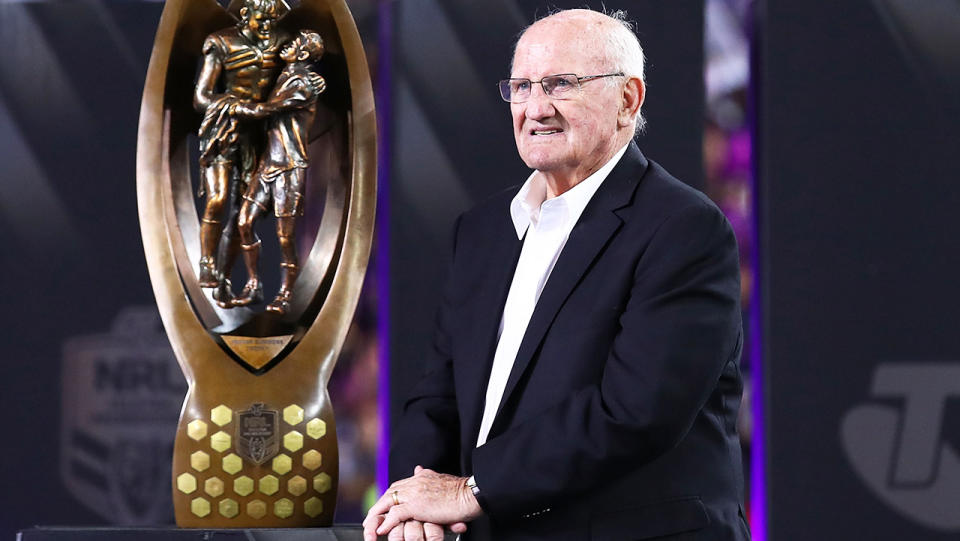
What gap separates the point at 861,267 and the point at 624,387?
275 cm

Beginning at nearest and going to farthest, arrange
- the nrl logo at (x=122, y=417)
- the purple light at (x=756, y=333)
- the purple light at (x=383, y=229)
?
the purple light at (x=756, y=333), the purple light at (x=383, y=229), the nrl logo at (x=122, y=417)

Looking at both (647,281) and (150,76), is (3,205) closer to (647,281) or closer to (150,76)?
(150,76)

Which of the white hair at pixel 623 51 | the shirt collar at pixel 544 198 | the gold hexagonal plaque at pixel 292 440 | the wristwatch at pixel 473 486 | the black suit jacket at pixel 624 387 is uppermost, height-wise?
the white hair at pixel 623 51

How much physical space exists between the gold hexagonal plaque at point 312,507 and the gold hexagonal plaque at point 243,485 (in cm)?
13

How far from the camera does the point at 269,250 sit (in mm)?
4395

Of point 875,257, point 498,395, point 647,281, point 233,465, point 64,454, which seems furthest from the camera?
point 64,454

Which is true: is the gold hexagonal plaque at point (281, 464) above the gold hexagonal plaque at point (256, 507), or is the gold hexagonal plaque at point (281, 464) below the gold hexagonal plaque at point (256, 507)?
above

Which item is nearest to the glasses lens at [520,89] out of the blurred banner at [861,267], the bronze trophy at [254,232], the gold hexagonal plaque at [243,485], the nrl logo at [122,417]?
the bronze trophy at [254,232]

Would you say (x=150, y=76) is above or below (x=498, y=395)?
above

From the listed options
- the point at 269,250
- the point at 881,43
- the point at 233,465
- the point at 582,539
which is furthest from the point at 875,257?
the point at 582,539

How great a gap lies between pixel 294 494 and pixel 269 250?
1.88 metres

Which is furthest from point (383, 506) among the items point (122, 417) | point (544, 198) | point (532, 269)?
point (122, 417)

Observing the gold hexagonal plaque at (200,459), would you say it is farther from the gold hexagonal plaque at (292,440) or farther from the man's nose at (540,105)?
the man's nose at (540,105)

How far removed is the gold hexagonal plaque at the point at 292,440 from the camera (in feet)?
8.65
